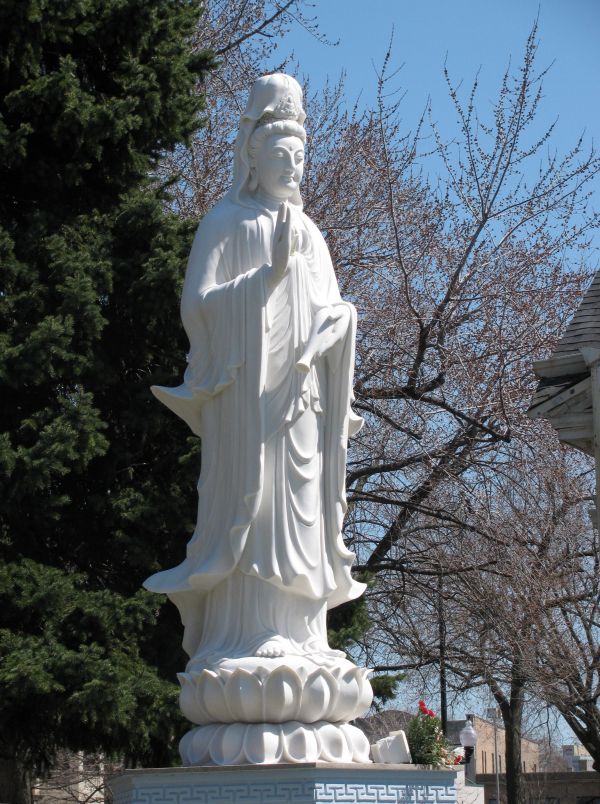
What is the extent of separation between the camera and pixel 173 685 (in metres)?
10.9

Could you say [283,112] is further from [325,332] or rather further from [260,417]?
[260,417]

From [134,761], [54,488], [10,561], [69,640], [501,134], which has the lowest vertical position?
[134,761]

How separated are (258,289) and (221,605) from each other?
177 centimetres

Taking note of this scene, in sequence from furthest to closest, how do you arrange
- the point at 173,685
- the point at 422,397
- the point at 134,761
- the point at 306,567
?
the point at 422,397
the point at 134,761
the point at 173,685
the point at 306,567

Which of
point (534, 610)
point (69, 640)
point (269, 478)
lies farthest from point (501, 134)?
point (269, 478)

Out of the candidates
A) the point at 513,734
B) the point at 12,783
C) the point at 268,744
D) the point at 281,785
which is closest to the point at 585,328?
the point at 268,744

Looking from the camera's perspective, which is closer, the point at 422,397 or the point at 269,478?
the point at 269,478

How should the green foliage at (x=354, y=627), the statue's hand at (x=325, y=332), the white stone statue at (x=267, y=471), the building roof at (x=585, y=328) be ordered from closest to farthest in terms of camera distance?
the white stone statue at (x=267, y=471), the statue's hand at (x=325, y=332), the building roof at (x=585, y=328), the green foliage at (x=354, y=627)

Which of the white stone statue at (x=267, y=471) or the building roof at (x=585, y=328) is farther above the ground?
the building roof at (x=585, y=328)

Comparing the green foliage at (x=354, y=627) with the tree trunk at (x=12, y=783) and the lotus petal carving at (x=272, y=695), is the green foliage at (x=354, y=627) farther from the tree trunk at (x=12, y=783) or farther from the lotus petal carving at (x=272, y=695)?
the lotus petal carving at (x=272, y=695)

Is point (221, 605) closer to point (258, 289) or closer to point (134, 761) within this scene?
point (258, 289)

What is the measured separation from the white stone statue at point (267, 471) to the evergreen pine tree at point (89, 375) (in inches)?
144

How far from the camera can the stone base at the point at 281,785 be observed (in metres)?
6.21

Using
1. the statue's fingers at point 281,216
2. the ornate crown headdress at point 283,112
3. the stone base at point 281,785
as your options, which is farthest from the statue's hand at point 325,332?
the stone base at point 281,785
